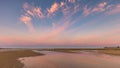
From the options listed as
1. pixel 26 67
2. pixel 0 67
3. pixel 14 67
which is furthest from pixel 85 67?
pixel 0 67

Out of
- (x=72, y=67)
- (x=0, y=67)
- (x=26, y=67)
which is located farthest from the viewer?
(x=72, y=67)

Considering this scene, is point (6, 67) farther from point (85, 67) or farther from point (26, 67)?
point (85, 67)

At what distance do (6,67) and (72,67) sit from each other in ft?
30.5

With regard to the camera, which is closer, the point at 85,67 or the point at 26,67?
the point at 26,67

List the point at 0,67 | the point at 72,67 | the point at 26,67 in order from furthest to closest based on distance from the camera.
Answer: the point at 72,67 < the point at 26,67 < the point at 0,67

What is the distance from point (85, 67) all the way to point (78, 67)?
1.10 m

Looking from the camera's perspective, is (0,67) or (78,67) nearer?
(0,67)

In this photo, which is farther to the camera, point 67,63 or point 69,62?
point 69,62

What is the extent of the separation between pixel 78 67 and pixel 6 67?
33.5ft

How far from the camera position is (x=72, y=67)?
21.6 meters

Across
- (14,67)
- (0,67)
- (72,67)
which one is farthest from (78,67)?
(0,67)

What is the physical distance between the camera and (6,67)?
17.5 metres

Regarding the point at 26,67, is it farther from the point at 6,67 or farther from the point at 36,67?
the point at 6,67

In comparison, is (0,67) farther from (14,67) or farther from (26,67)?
(26,67)
